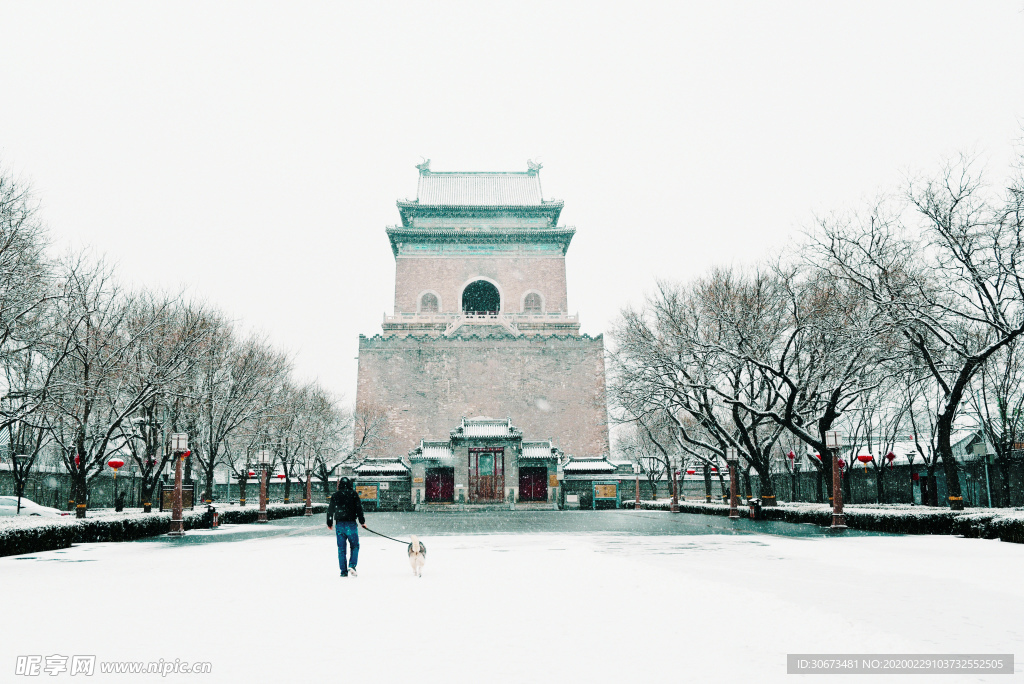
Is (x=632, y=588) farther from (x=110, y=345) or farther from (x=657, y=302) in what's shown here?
(x=657, y=302)

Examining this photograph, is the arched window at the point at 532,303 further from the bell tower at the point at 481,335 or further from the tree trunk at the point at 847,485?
the tree trunk at the point at 847,485

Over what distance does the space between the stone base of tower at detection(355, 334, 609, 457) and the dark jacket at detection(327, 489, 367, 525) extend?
39.7 m

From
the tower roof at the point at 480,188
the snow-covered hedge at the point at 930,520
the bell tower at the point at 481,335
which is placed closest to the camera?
the snow-covered hedge at the point at 930,520

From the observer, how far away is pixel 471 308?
5831cm

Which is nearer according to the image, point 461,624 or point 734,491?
point 461,624

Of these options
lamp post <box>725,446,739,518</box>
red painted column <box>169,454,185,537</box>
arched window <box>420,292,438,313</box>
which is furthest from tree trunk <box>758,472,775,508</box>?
arched window <box>420,292,438,313</box>

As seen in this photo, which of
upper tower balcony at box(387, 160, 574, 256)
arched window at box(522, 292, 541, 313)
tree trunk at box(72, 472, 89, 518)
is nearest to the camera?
tree trunk at box(72, 472, 89, 518)

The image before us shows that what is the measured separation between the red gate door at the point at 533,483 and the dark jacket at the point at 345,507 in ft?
110

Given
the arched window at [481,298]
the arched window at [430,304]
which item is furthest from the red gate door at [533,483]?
the arched window at [430,304]

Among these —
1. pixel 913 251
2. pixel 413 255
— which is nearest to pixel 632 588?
pixel 913 251

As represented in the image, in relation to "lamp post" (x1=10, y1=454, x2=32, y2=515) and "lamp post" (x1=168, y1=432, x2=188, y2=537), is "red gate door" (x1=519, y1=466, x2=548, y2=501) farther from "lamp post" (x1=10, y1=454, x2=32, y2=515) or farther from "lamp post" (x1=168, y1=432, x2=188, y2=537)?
"lamp post" (x1=168, y1=432, x2=188, y2=537)

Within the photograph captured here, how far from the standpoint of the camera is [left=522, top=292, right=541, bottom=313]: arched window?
185ft

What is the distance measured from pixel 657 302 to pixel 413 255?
30.5 metres

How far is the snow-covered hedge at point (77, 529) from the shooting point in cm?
1470
